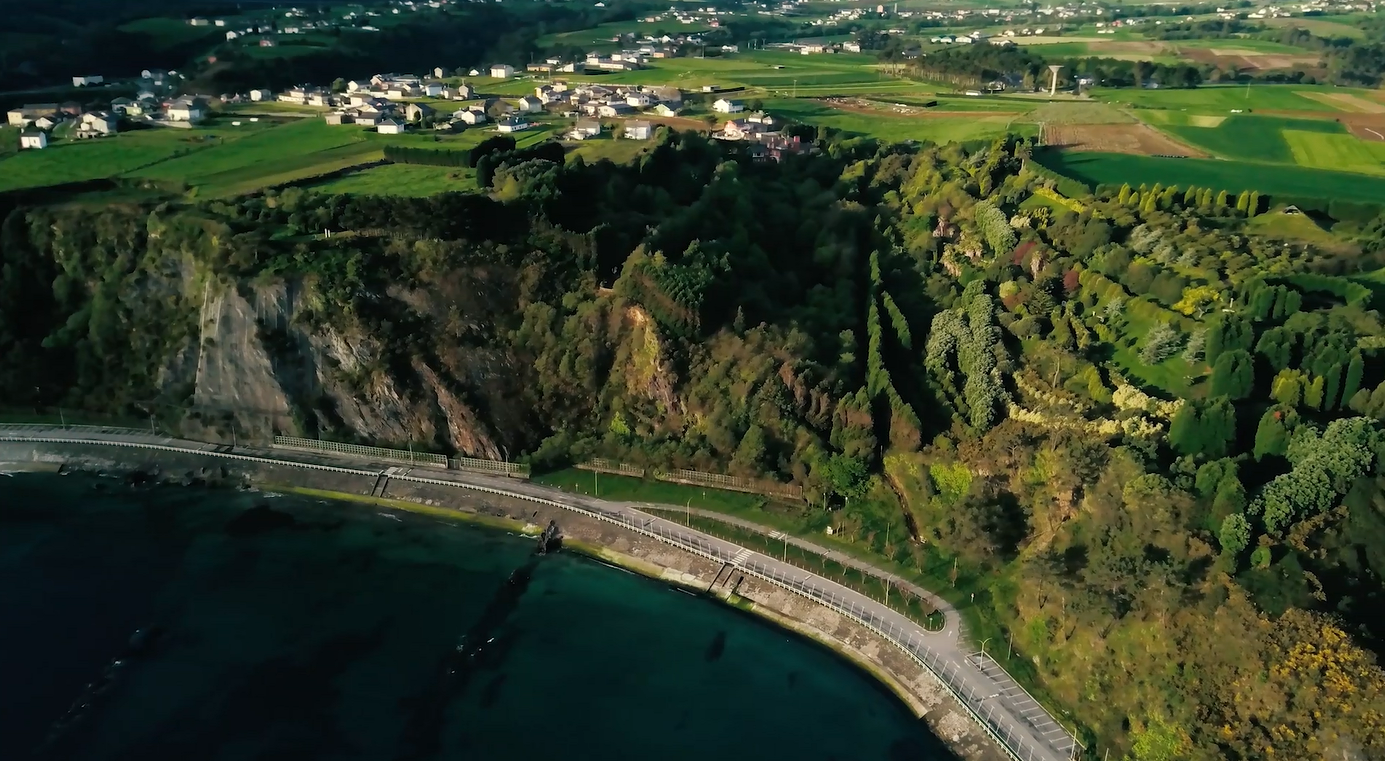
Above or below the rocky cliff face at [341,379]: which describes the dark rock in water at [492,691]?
below

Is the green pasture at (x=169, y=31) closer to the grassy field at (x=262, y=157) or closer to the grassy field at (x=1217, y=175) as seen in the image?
the grassy field at (x=262, y=157)

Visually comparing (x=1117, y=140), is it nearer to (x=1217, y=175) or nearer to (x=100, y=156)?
(x=1217, y=175)

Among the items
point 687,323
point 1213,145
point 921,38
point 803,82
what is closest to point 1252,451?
point 687,323

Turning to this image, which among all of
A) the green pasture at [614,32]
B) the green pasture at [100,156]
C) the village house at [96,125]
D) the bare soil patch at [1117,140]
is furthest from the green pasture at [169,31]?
the bare soil patch at [1117,140]

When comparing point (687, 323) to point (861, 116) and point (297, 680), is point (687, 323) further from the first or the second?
point (861, 116)

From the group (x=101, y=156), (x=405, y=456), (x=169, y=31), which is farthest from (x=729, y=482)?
(x=169, y=31)

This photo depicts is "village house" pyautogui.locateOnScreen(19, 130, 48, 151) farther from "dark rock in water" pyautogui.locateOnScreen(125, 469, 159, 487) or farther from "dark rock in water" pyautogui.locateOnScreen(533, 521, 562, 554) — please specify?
"dark rock in water" pyautogui.locateOnScreen(533, 521, 562, 554)
